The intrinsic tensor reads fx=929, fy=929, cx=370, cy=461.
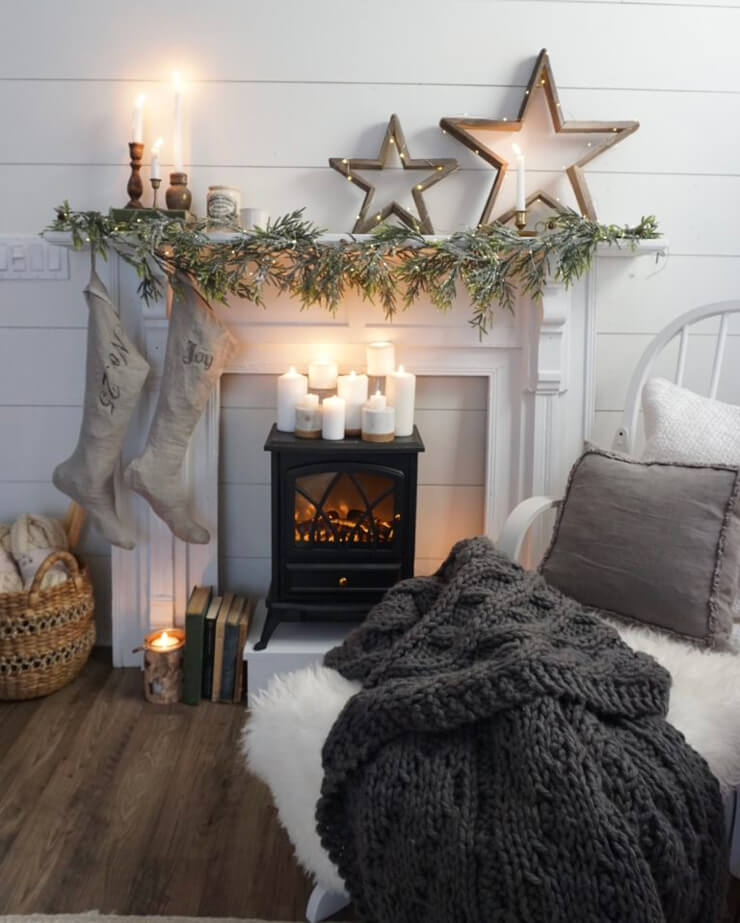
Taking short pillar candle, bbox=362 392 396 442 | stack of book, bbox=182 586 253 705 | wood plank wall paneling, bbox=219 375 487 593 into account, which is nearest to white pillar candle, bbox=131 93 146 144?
wood plank wall paneling, bbox=219 375 487 593

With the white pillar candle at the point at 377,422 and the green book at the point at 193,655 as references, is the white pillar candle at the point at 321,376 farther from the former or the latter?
the green book at the point at 193,655

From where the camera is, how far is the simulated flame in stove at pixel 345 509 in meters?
2.27

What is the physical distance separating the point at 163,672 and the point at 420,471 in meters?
0.85

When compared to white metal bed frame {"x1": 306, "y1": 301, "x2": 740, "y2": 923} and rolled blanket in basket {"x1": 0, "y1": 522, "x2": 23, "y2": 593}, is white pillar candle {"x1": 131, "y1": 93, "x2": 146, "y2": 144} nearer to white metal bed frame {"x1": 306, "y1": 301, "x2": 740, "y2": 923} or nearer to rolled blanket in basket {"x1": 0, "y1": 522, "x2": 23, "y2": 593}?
rolled blanket in basket {"x1": 0, "y1": 522, "x2": 23, "y2": 593}

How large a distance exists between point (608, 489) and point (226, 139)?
4.27ft

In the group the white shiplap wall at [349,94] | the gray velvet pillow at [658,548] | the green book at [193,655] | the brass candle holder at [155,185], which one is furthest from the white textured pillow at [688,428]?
Answer: the brass candle holder at [155,185]

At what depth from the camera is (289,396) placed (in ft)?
7.48

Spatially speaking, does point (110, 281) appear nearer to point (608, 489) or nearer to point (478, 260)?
point (478, 260)

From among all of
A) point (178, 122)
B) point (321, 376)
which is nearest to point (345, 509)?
point (321, 376)

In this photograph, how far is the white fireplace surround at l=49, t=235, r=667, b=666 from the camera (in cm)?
240

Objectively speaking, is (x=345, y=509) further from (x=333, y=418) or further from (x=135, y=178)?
(x=135, y=178)

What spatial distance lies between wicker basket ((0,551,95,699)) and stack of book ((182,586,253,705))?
291mm

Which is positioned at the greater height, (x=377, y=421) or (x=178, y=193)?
(x=178, y=193)

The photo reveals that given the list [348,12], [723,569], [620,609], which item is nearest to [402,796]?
[620,609]
